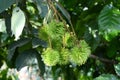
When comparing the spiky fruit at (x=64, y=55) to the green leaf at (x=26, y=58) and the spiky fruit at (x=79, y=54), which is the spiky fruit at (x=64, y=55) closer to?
the spiky fruit at (x=79, y=54)

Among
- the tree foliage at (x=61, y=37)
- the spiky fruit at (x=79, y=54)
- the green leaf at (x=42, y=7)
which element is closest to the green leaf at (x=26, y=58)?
the tree foliage at (x=61, y=37)

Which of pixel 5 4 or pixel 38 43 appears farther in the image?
pixel 38 43

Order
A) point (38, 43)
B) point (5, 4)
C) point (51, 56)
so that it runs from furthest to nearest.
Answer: point (38, 43)
point (5, 4)
point (51, 56)

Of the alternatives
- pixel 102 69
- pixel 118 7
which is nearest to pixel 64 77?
pixel 102 69

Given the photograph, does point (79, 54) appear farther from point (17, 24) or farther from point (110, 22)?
point (110, 22)

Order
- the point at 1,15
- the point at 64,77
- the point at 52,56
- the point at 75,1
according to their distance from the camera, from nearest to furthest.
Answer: the point at 52,56
the point at 1,15
the point at 75,1
the point at 64,77

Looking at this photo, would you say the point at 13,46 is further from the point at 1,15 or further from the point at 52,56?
the point at 52,56

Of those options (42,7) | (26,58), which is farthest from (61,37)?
(26,58)

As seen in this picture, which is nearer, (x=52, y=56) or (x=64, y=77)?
(x=52, y=56)
